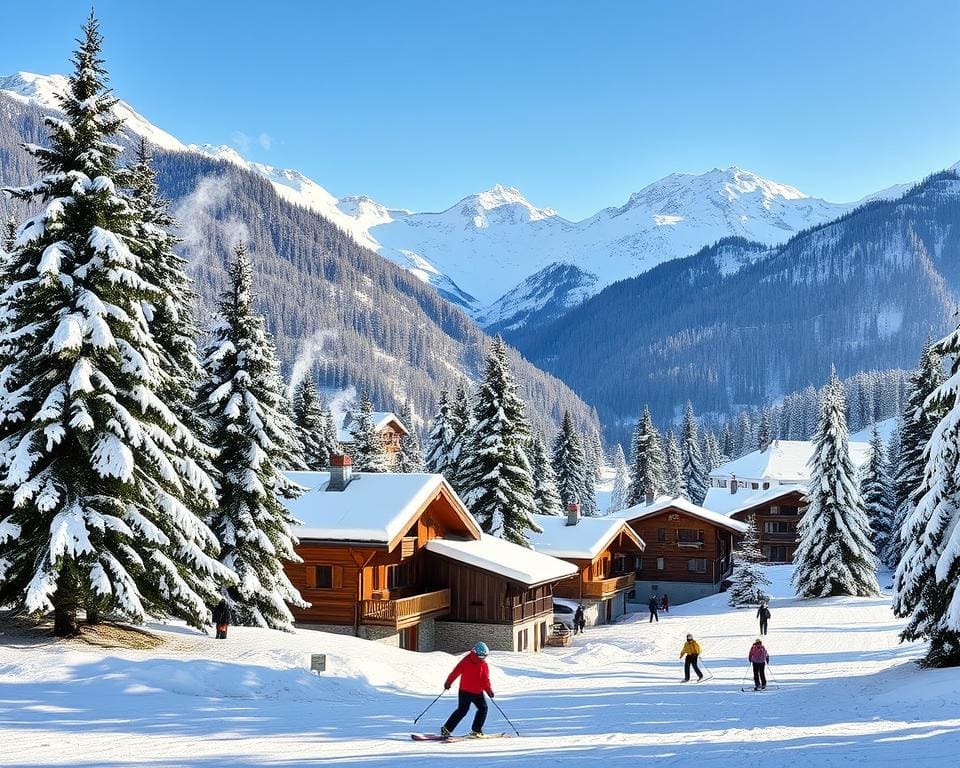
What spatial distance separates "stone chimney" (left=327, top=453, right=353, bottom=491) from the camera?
111 feet

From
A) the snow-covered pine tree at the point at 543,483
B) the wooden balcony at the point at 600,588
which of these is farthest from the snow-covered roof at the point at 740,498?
the wooden balcony at the point at 600,588

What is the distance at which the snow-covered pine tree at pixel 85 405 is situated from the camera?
1766 centimetres

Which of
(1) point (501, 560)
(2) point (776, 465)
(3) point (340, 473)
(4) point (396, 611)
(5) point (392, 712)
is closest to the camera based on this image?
(5) point (392, 712)

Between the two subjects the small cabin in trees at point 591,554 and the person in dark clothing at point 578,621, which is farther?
the small cabin in trees at point 591,554

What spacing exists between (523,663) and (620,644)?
32.5 ft

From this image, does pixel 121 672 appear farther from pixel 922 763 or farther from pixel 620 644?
pixel 620 644

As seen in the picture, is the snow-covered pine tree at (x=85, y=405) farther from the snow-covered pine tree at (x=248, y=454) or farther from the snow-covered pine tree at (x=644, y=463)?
the snow-covered pine tree at (x=644, y=463)

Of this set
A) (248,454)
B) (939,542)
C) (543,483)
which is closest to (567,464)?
(543,483)

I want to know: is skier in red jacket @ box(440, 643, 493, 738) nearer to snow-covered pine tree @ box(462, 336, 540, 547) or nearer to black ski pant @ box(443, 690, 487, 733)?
black ski pant @ box(443, 690, 487, 733)

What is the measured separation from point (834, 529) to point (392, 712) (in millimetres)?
42366

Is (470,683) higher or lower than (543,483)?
lower

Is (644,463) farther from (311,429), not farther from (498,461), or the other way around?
(498,461)

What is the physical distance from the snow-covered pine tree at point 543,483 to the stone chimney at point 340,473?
31549 mm

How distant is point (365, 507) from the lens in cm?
3148
